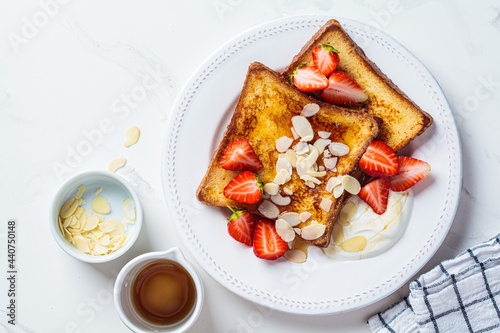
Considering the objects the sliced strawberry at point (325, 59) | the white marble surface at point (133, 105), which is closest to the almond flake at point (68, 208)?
the white marble surface at point (133, 105)

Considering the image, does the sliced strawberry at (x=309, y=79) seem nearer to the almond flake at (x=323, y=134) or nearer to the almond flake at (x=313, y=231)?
the almond flake at (x=323, y=134)

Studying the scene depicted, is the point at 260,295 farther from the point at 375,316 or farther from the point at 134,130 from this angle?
the point at 134,130

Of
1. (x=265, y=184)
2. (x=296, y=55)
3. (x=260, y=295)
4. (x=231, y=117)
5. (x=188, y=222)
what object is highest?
(x=296, y=55)

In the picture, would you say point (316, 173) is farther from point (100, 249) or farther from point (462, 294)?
point (100, 249)

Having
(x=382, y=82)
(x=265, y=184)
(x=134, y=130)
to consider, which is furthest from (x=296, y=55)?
(x=134, y=130)

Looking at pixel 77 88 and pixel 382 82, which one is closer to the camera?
pixel 382 82

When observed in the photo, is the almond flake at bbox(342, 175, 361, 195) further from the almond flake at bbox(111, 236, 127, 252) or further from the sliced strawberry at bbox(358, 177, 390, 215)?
the almond flake at bbox(111, 236, 127, 252)
